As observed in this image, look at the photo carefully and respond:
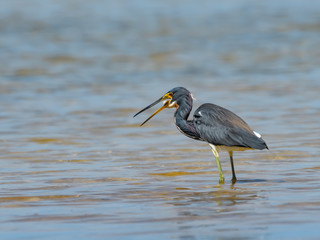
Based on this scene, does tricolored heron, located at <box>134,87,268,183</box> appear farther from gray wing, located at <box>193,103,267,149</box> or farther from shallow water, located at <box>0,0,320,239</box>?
shallow water, located at <box>0,0,320,239</box>

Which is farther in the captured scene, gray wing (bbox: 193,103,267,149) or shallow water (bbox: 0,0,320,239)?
gray wing (bbox: 193,103,267,149)

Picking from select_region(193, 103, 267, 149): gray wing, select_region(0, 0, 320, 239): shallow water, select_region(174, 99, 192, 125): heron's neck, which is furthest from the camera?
select_region(174, 99, 192, 125): heron's neck

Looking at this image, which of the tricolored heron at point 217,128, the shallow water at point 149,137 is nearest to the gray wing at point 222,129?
the tricolored heron at point 217,128

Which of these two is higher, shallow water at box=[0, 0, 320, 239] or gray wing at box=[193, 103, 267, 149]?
gray wing at box=[193, 103, 267, 149]

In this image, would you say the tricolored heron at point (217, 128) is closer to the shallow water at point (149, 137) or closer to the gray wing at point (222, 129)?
the gray wing at point (222, 129)

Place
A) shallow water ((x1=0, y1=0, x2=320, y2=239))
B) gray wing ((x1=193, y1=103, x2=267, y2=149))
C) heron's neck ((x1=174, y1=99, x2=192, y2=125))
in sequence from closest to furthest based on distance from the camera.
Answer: shallow water ((x1=0, y1=0, x2=320, y2=239))
gray wing ((x1=193, y1=103, x2=267, y2=149))
heron's neck ((x1=174, y1=99, x2=192, y2=125))

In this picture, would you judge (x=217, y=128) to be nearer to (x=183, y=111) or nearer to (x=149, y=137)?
(x=183, y=111)

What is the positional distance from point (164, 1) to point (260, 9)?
841 centimetres

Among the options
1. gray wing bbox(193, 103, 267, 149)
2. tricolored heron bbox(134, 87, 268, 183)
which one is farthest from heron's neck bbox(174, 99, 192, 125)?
gray wing bbox(193, 103, 267, 149)

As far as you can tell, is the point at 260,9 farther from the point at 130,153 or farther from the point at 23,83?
the point at 130,153

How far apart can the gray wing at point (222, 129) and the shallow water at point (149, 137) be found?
446mm

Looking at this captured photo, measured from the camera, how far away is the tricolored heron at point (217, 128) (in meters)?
8.51

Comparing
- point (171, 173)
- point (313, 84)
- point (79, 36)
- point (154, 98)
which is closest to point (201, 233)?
point (171, 173)

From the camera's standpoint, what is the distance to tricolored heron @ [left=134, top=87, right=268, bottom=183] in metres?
8.51
